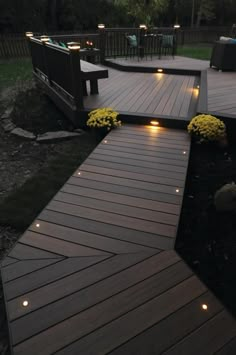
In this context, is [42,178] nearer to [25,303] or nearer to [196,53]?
[25,303]

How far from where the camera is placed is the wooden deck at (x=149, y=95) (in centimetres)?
434

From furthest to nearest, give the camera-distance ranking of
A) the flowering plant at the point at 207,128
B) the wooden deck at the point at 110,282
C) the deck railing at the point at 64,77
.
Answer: the deck railing at the point at 64,77 < the flowering plant at the point at 207,128 < the wooden deck at the point at 110,282

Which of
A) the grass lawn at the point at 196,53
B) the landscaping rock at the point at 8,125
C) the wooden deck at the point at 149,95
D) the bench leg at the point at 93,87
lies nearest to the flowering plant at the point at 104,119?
the wooden deck at the point at 149,95

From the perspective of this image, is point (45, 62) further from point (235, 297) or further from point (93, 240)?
point (235, 297)

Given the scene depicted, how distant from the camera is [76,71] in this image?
3.87m

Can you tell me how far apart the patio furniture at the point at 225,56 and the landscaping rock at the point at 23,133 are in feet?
16.9

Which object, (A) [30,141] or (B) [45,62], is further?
(B) [45,62]

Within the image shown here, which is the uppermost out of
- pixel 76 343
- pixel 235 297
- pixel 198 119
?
pixel 198 119

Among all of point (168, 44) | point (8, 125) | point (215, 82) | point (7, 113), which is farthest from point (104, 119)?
point (168, 44)

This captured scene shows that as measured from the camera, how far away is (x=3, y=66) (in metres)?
A: 9.80

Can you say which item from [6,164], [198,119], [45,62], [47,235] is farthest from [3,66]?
[47,235]

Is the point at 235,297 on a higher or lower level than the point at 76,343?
lower

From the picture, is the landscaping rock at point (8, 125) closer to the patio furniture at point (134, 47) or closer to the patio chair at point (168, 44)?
the patio furniture at point (134, 47)

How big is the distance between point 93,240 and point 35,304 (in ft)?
2.01
